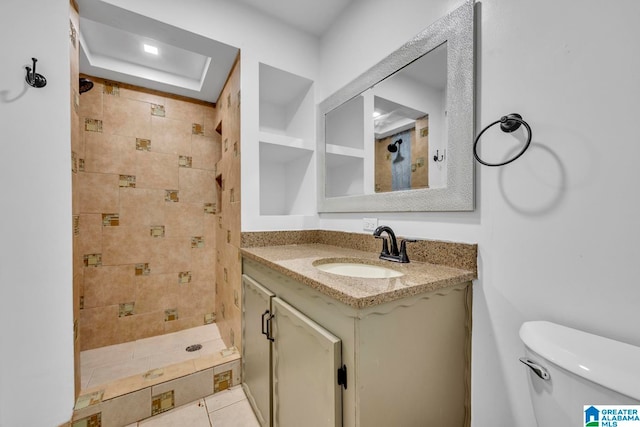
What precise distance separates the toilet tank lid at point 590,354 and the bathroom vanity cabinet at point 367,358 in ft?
0.84

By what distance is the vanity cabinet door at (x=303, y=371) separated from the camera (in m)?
0.69

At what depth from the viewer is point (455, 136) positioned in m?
0.96

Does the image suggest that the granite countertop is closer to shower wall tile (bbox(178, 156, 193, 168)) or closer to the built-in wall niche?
A: the built-in wall niche

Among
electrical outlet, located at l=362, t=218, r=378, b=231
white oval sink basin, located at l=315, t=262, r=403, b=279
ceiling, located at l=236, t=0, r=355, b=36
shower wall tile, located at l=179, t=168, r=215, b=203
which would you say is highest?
ceiling, located at l=236, t=0, r=355, b=36

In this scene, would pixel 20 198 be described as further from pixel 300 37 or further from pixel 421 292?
pixel 300 37

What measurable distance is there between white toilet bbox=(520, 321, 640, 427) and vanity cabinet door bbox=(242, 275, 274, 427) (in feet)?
2.99

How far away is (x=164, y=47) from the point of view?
5.73ft

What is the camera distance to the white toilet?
48cm

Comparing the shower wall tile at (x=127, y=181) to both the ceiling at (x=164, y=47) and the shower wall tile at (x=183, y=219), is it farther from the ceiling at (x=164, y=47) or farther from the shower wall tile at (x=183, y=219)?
the ceiling at (x=164, y=47)

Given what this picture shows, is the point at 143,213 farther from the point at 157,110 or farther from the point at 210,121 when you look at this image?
the point at 210,121

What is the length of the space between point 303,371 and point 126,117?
2.36m

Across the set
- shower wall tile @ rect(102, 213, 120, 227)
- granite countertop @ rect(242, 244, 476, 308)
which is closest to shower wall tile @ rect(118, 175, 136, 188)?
shower wall tile @ rect(102, 213, 120, 227)

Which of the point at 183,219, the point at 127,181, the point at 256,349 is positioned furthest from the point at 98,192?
the point at 256,349

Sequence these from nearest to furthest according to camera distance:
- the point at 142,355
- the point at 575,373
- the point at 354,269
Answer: the point at 575,373, the point at 354,269, the point at 142,355
